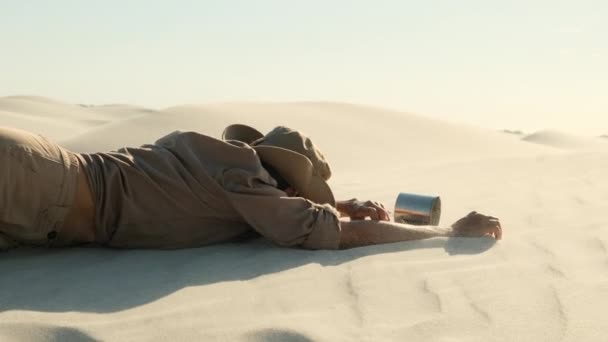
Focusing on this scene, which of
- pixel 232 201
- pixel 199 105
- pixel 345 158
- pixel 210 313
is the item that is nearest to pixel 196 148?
pixel 232 201

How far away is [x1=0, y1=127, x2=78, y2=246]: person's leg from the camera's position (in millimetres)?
2764

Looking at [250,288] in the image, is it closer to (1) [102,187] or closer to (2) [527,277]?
(1) [102,187]

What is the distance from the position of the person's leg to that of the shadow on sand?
0.16 meters

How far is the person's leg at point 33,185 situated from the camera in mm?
2764

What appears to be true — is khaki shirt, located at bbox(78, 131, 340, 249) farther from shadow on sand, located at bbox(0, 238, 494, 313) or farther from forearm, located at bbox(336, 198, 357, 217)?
forearm, located at bbox(336, 198, 357, 217)

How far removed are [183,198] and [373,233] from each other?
891 millimetres

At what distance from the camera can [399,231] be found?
334 centimetres

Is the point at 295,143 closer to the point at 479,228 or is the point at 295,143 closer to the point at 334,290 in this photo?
the point at 334,290

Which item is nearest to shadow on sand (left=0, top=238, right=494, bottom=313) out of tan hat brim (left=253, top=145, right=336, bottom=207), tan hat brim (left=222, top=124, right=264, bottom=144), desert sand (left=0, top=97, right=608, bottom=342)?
desert sand (left=0, top=97, right=608, bottom=342)

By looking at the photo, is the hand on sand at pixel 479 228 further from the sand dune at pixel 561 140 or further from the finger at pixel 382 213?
the sand dune at pixel 561 140

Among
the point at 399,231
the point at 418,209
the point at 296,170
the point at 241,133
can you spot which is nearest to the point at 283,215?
the point at 296,170

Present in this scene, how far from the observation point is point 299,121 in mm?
14195

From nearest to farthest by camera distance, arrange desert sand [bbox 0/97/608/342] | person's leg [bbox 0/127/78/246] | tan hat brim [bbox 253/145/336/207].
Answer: desert sand [bbox 0/97/608/342]
person's leg [bbox 0/127/78/246]
tan hat brim [bbox 253/145/336/207]

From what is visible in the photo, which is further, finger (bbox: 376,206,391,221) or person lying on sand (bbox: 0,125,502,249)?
finger (bbox: 376,206,391,221)
